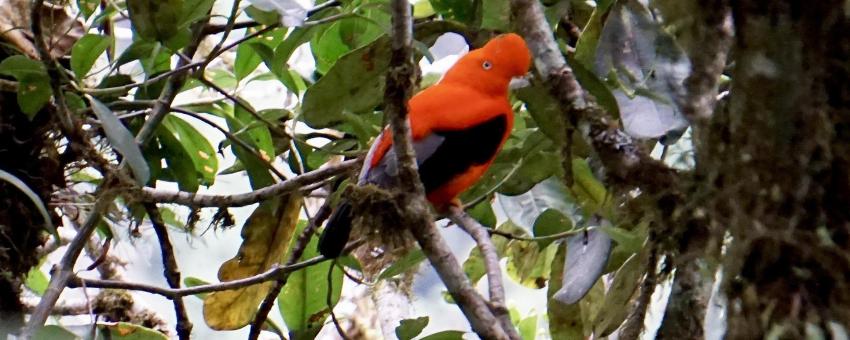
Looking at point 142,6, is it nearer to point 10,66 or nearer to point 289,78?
point 10,66

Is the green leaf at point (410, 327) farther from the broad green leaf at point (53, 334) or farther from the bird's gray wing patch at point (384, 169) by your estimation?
the broad green leaf at point (53, 334)

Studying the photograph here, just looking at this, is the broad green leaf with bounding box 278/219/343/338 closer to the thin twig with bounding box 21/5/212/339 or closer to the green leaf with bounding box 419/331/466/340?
the green leaf with bounding box 419/331/466/340

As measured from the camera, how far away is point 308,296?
8.61 ft

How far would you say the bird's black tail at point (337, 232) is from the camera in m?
2.25

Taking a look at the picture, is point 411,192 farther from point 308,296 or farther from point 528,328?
point 528,328

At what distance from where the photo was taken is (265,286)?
2.82 meters

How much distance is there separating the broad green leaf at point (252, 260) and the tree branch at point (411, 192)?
0.97m

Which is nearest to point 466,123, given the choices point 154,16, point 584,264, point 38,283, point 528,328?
point 584,264

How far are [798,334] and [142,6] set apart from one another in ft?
4.54

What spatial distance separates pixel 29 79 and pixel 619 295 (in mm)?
1244

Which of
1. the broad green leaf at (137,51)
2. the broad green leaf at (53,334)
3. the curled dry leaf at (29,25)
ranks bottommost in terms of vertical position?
the broad green leaf at (53,334)

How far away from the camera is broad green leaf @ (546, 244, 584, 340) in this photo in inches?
94.7

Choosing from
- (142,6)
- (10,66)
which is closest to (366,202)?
(142,6)

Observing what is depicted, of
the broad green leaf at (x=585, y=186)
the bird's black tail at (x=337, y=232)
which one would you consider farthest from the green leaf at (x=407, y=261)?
the broad green leaf at (x=585, y=186)
